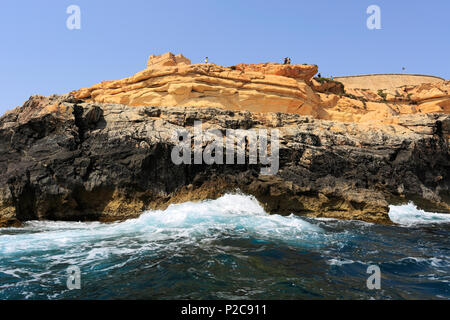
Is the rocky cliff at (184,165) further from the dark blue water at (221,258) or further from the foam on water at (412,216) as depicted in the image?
the dark blue water at (221,258)

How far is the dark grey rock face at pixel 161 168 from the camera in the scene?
38.5 feet

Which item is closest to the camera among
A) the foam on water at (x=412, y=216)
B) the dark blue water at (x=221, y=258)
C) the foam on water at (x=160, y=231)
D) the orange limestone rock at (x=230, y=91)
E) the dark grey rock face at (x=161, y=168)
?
the dark blue water at (x=221, y=258)

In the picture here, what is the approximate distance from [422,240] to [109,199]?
10684 millimetres

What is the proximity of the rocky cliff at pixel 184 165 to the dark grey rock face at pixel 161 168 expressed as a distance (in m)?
0.04

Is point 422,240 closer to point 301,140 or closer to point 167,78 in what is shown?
point 301,140

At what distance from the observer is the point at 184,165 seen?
42.9ft

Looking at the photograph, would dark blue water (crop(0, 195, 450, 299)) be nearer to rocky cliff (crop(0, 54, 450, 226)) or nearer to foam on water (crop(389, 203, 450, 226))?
rocky cliff (crop(0, 54, 450, 226))

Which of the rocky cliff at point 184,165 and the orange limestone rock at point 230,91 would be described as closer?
the rocky cliff at point 184,165

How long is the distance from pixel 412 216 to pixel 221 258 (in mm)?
11390

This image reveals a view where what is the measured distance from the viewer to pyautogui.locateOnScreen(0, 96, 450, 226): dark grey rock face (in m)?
11.7

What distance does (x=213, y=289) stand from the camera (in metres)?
5.12

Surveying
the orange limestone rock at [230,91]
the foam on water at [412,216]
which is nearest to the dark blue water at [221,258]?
the foam on water at [412,216]

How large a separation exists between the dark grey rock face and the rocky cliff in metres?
0.04
